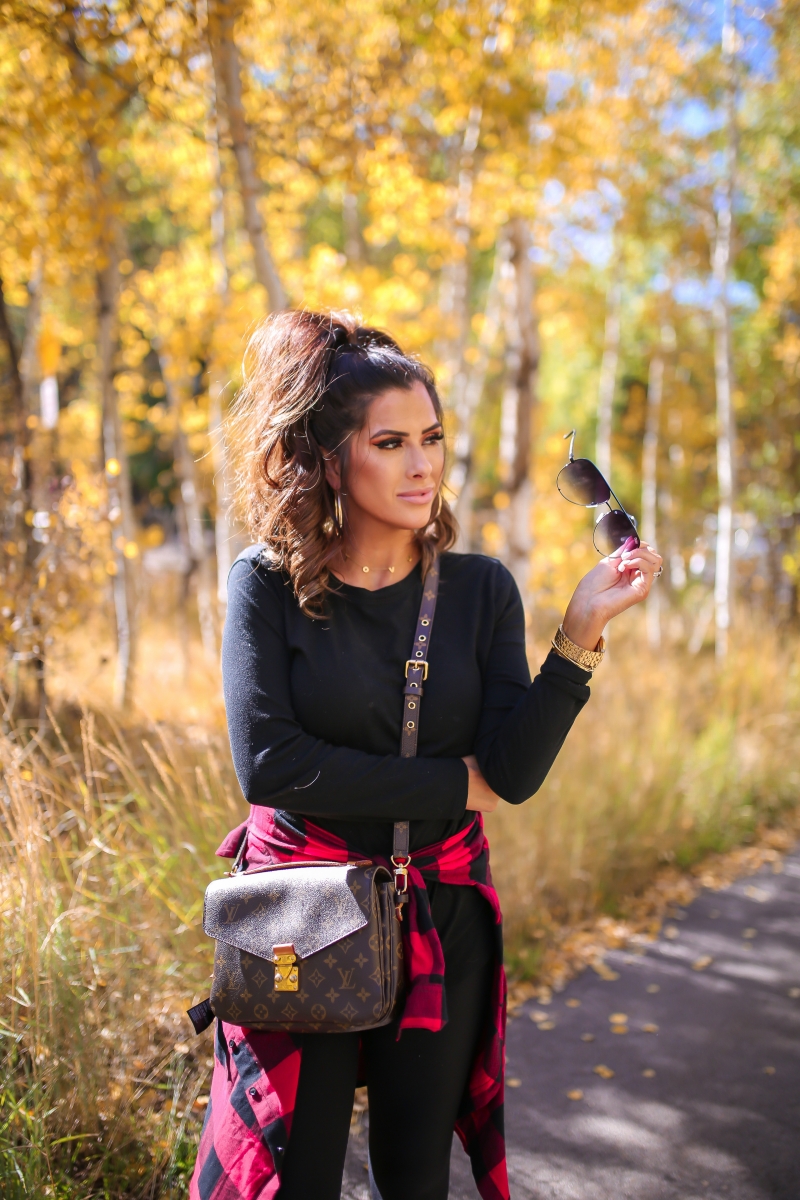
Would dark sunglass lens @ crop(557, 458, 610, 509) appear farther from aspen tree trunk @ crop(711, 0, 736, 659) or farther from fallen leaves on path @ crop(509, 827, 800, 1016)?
aspen tree trunk @ crop(711, 0, 736, 659)

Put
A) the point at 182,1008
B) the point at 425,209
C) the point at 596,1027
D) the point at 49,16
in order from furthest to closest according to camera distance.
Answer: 1. the point at 425,209
2. the point at 49,16
3. the point at 596,1027
4. the point at 182,1008

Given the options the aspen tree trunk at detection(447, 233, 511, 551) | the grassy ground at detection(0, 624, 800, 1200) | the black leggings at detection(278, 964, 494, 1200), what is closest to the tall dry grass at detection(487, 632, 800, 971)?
the grassy ground at detection(0, 624, 800, 1200)

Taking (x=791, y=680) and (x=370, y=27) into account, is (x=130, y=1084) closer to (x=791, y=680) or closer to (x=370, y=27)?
(x=791, y=680)

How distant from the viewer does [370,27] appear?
6.89 metres

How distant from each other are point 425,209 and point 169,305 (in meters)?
3.00

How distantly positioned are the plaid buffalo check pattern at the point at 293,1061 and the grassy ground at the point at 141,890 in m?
0.65

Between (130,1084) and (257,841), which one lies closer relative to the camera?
(257,841)

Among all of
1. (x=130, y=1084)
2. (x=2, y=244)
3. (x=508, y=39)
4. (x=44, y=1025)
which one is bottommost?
(x=130, y=1084)

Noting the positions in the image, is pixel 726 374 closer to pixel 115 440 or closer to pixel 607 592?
pixel 115 440

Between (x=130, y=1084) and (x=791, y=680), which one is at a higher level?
(x=791, y=680)

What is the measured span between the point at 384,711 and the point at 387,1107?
0.69 m

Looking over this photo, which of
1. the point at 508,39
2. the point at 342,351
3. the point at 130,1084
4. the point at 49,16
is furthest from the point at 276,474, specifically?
the point at 508,39

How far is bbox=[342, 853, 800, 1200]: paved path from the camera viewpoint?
2340 millimetres

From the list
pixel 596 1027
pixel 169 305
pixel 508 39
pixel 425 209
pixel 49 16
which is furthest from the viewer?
pixel 169 305
